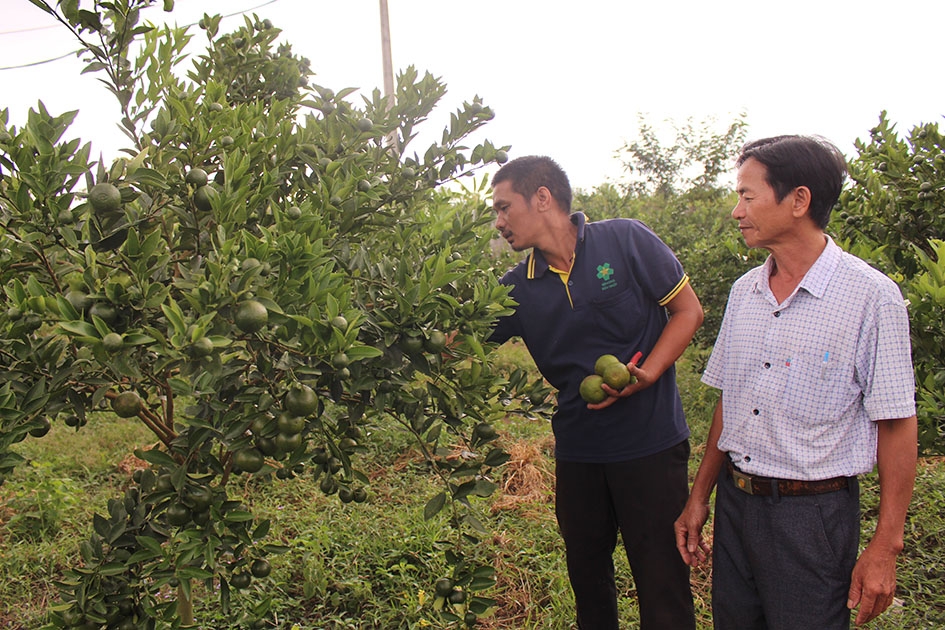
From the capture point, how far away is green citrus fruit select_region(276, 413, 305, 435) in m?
1.45

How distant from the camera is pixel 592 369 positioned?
2.46 meters

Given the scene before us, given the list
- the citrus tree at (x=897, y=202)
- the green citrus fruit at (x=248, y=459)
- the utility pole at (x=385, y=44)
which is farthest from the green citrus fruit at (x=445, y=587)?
the utility pole at (x=385, y=44)

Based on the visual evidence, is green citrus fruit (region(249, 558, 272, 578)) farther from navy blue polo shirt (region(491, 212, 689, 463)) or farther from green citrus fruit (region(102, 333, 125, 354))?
navy blue polo shirt (region(491, 212, 689, 463))

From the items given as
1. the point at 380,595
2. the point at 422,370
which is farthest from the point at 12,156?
the point at 380,595

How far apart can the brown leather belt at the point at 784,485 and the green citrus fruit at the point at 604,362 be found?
1.71ft

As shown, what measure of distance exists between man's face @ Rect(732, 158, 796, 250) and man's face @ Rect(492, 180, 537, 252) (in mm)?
813

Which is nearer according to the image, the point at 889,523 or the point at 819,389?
the point at 889,523

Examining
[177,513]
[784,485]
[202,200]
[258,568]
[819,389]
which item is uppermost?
[202,200]

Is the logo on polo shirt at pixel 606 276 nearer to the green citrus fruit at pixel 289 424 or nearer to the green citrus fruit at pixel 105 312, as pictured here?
the green citrus fruit at pixel 289 424

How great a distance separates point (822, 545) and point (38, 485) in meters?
4.31

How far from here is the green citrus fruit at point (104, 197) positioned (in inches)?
59.2

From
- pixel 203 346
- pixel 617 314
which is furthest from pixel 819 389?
pixel 203 346

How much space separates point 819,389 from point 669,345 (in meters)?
0.63

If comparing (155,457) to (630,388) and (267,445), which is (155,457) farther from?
(630,388)
